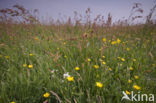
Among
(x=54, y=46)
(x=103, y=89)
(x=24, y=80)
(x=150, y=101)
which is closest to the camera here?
(x=150, y=101)

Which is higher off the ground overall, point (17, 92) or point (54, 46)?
point (54, 46)

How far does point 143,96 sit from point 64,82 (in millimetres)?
823

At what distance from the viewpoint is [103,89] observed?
3.21 ft

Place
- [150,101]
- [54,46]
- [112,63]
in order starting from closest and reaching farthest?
[150,101] → [112,63] → [54,46]

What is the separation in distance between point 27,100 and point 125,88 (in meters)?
1.04

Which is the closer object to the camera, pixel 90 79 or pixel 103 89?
pixel 103 89

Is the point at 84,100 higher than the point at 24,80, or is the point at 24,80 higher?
the point at 24,80

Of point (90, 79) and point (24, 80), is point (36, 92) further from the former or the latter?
point (90, 79)

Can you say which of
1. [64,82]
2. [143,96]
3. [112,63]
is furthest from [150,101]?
[64,82]

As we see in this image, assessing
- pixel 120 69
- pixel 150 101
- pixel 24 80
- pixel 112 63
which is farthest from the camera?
pixel 112 63

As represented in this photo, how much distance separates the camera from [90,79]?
3.72 feet

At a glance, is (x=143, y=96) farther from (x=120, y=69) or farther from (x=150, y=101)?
(x=120, y=69)

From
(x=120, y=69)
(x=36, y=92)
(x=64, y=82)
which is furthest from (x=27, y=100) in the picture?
(x=120, y=69)

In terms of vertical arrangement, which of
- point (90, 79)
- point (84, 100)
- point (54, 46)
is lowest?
point (84, 100)
